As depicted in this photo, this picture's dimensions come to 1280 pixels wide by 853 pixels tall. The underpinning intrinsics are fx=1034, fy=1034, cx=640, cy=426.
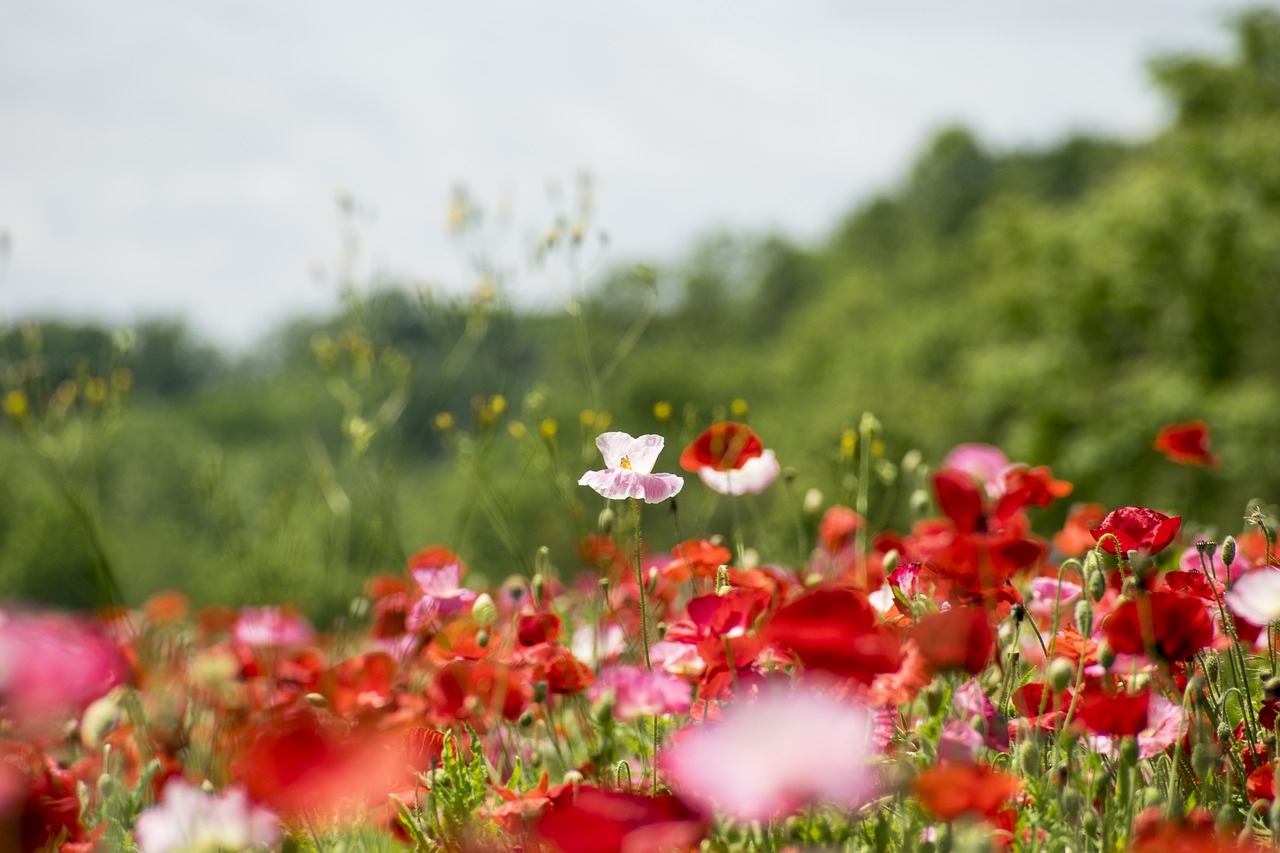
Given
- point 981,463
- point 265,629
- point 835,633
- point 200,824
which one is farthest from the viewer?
point 265,629

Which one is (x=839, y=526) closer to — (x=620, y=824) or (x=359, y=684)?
(x=359, y=684)

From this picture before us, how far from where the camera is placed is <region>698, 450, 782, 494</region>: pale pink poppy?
1787 millimetres

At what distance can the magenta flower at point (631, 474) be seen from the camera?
135 cm

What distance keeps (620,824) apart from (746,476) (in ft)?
3.27

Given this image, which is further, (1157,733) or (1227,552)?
(1227,552)

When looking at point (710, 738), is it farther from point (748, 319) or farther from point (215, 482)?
point (748, 319)

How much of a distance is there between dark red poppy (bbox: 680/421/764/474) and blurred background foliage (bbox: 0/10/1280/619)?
0.13 meters

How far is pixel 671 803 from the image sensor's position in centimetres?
93

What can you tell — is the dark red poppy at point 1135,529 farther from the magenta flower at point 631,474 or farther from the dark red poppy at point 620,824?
the dark red poppy at point 620,824

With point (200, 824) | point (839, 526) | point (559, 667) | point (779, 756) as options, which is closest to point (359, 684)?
point (559, 667)

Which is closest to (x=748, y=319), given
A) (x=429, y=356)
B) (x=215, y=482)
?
(x=429, y=356)

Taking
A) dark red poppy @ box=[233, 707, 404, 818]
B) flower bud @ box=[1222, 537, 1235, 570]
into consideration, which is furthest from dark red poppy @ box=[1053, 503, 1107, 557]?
dark red poppy @ box=[233, 707, 404, 818]

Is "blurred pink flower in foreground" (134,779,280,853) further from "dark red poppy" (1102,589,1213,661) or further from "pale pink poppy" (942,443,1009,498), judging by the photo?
"pale pink poppy" (942,443,1009,498)

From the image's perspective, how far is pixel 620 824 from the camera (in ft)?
2.91
